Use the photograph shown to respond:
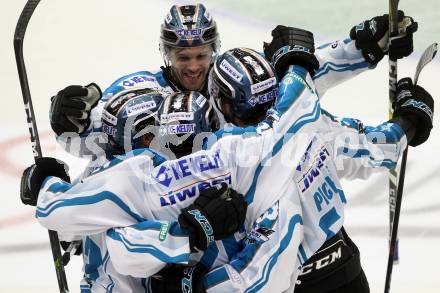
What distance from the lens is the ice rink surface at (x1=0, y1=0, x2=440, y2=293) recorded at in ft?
16.0

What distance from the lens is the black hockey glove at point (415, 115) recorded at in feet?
12.0

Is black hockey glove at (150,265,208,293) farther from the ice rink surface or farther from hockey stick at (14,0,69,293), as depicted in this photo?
the ice rink surface

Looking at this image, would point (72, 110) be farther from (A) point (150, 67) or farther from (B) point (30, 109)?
(A) point (150, 67)

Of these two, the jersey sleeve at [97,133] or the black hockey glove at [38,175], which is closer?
the black hockey glove at [38,175]

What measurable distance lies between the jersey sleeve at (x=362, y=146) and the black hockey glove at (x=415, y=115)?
69mm

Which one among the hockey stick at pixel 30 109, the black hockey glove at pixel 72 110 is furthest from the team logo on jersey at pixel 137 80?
the hockey stick at pixel 30 109

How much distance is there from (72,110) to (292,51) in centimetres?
106

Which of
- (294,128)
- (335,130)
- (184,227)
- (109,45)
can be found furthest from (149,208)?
(109,45)

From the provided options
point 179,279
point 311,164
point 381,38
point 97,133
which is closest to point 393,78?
point 381,38

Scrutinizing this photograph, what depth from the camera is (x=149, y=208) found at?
3061 mm

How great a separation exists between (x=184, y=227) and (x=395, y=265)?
6.72 ft

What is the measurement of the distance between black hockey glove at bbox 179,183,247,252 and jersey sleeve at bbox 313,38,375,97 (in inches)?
54.2

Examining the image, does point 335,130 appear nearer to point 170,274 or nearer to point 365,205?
point 170,274

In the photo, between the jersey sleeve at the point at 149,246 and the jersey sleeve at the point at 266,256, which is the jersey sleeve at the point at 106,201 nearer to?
the jersey sleeve at the point at 149,246
